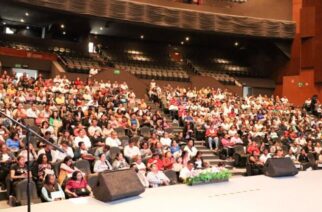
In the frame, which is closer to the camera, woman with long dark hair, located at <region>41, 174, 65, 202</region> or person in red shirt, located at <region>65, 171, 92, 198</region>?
woman with long dark hair, located at <region>41, 174, 65, 202</region>

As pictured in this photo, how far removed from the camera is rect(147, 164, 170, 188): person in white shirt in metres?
7.54

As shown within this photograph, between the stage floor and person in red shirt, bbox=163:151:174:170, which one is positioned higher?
person in red shirt, bbox=163:151:174:170

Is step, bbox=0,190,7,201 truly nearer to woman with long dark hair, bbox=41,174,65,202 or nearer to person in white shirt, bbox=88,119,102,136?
woman with long dark hair, bbox=41,174,65,202

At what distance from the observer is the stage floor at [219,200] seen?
5.12 m

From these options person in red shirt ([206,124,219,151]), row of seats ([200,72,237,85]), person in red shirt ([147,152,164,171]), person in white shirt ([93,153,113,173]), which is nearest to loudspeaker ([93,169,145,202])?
person in white shirt ([93,153,113,173])

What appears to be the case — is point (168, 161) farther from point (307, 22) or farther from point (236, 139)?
point (307, 22)

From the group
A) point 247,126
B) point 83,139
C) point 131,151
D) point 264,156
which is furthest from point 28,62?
point 264,156

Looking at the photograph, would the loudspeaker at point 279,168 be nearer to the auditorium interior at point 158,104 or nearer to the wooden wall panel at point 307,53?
the auditorium interior at point 158,104

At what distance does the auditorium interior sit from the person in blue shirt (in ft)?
0.09

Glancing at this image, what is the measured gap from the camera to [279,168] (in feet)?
25.3

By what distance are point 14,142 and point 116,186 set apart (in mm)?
3560

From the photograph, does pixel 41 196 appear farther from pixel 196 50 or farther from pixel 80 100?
pixel 196 50

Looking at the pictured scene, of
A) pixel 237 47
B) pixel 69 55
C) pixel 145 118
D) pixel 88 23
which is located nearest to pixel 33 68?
pixel 69 55

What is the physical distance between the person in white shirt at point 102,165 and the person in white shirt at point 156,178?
87 cm
